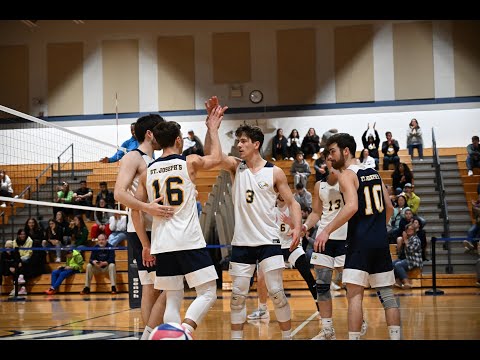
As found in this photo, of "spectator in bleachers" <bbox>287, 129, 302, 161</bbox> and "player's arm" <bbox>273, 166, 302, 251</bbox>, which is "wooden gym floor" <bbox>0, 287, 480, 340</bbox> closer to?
"player's arm" <bbox>273, 166, 302, 251</bbox>

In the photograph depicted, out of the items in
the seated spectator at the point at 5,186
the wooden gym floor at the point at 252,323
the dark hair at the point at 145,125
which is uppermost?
the dark hair at the point at 145,125

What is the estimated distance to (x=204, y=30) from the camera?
2609cm

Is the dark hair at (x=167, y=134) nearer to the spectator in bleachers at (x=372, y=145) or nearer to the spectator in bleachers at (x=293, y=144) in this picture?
the spectator in bleachers at (x=372, y=145)

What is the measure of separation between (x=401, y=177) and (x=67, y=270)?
31.0 ft

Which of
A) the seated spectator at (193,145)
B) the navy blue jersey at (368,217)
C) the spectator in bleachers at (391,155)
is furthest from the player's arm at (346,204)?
the seated spectator at (193,145)

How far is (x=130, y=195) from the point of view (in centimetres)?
634

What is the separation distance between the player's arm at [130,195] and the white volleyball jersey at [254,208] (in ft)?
3.18

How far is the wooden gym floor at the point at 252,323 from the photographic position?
323 inches

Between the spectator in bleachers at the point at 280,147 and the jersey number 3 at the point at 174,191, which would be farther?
the spectator in bleachers at the point at 280,147

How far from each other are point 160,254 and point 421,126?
20.1 metres

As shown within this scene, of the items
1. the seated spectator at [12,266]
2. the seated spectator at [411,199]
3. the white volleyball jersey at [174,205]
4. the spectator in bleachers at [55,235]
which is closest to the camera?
the white volleyball jersey at [174,205]

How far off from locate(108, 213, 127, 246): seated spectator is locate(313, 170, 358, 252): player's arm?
11.3 meters
